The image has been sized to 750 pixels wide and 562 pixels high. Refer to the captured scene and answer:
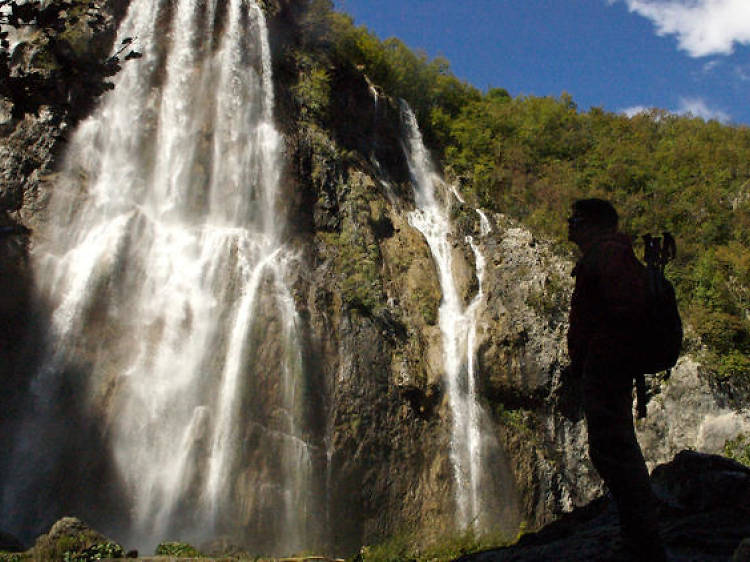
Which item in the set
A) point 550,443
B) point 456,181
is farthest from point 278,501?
point 456,181

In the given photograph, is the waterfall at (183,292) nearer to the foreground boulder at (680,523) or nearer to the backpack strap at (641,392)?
the foreground boulder at (680,523)

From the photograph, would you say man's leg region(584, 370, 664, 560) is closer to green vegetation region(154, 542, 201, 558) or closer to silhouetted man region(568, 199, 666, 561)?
silhouetted man region(568, 199, 666, 561)

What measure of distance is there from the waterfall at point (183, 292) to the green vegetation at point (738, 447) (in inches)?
392

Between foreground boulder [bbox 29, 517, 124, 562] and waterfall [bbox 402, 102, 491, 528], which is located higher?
waterfall [bbox 402, 102, 491, 528]

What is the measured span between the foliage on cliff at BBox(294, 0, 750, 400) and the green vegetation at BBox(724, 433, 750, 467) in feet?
4.09

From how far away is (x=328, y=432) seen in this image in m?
14.4

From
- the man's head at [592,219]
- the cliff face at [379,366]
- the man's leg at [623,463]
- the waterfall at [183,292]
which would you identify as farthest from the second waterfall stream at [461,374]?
the man's head at [592,219]

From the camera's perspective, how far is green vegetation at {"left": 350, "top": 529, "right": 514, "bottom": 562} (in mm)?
10934

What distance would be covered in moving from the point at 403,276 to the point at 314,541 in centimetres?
749

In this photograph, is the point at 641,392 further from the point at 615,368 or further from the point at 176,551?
the point at 176,551

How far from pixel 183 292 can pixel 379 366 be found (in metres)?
4.99

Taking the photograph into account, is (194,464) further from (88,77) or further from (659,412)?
(659,412)

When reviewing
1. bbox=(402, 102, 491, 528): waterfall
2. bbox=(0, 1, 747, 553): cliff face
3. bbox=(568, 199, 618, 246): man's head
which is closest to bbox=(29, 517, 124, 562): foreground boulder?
bbox=(0, 1, 747, 553): cliff face

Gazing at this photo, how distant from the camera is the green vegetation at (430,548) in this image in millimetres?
10934
